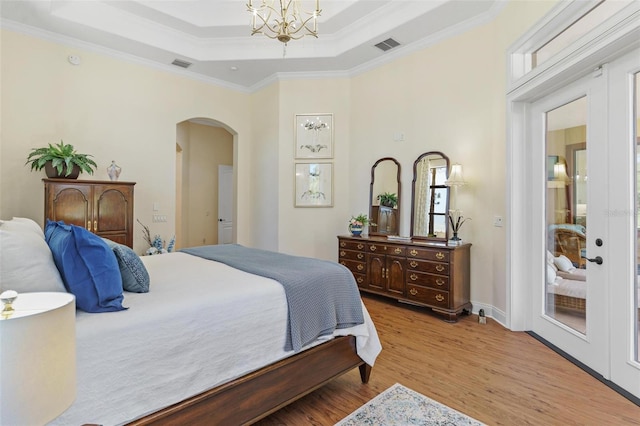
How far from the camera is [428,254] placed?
12.1ft

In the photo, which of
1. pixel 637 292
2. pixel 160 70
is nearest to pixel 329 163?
pixel 160 70

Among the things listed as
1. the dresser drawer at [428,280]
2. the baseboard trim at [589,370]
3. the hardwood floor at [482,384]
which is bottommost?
the hardwood floor at [482,384]

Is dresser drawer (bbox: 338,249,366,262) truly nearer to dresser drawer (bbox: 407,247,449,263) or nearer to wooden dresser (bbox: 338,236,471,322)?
wooden dresser (bbox: 338,236,471,322)

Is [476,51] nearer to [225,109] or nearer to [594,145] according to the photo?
[594,145]

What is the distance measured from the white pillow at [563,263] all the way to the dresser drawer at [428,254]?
3.18ft

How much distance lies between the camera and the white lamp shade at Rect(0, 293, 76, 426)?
0.62m

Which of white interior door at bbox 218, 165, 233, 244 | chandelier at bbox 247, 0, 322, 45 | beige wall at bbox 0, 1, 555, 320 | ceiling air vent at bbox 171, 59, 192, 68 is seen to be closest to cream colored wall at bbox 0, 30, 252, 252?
beige wall at bbox 0, 1, 555, 320

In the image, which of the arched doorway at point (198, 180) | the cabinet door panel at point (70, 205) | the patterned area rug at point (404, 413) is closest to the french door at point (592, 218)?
the patterned area rug at point (404, 413)

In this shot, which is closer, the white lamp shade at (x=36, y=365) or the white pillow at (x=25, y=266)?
the white lamp shade at (x=36, y=365)

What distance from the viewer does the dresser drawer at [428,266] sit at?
11.7 ft

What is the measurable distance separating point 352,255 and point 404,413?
2.61m

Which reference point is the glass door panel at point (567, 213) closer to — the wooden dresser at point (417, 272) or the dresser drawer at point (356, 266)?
the wooden dresser at point (417, 272)

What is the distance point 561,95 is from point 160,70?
4.99 metres

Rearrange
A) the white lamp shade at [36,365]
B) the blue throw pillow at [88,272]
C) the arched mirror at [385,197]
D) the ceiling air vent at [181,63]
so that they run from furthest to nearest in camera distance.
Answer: the ceiling air vent at [181,63] < the arched mirror at [385,197] < the blue throw pillow at [88,272] < the white lamp shade at [36,365]
